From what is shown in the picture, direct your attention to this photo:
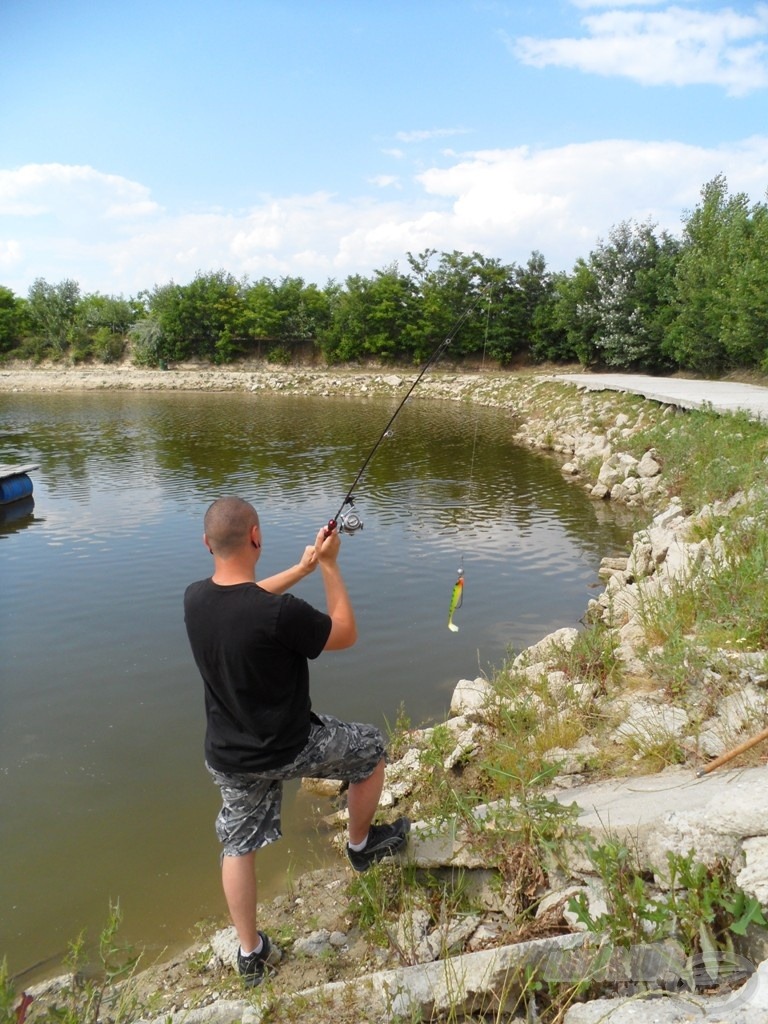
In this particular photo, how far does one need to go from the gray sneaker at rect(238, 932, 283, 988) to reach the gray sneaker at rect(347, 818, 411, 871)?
0.63m

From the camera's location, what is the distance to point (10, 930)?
14.6 feet

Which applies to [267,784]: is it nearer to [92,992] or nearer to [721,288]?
[92,992]

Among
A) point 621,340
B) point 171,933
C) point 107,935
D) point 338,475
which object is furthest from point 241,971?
point 621,340

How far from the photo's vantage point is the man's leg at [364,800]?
3.94m

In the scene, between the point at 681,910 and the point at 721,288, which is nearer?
the point at 681,910

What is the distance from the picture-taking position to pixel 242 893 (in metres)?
3.55

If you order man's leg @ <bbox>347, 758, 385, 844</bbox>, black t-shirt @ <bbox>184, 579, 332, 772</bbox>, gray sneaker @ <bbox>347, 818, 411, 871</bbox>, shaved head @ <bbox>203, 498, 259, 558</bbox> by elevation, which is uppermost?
shaved head @ <bbox>203, 498, 259, 558</bbox>

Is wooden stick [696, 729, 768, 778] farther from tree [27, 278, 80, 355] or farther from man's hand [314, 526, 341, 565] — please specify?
tree [27, 278, 80, 355]

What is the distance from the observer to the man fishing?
11.1 ft

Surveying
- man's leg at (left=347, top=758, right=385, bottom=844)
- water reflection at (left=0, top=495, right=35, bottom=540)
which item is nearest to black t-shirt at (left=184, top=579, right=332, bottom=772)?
man's leg at (left=347, top=758, right=385, bottom=844)

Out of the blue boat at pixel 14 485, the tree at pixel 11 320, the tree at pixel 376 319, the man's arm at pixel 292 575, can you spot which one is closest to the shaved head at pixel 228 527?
the man's arm at pixel 292 575

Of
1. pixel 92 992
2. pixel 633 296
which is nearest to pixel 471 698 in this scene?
pixel 92 992

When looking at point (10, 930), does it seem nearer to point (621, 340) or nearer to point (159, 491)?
point (159, 491)

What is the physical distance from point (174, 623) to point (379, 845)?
5919mm
